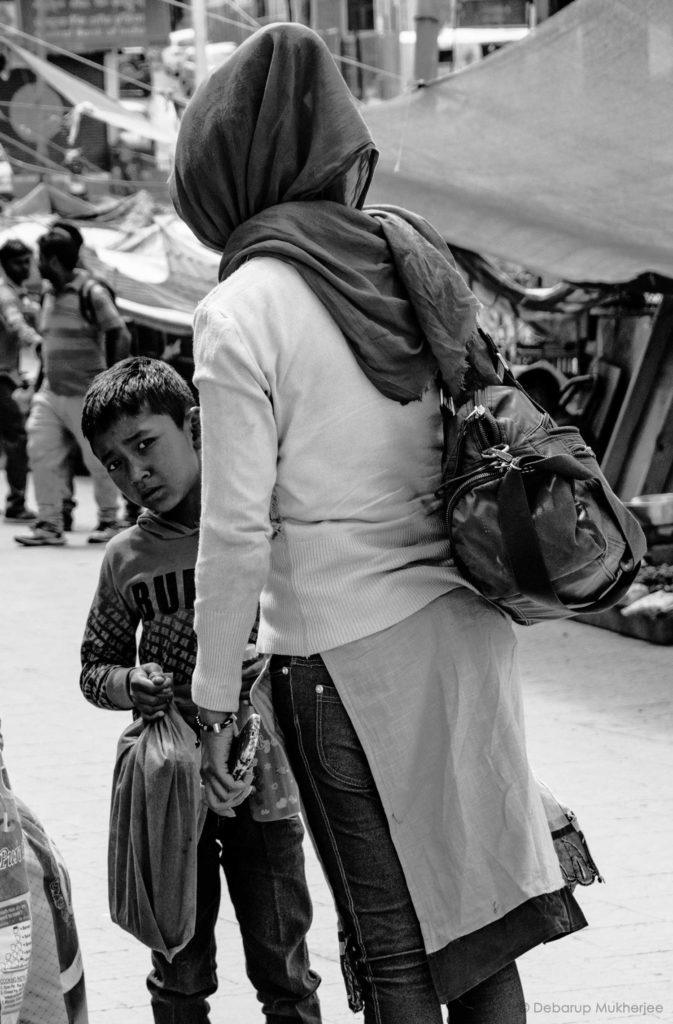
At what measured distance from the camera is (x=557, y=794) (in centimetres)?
487

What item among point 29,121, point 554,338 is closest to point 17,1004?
point 554,338

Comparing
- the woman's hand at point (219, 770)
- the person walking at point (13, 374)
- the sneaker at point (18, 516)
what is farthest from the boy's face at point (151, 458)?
the sneaker at point (18, 516)

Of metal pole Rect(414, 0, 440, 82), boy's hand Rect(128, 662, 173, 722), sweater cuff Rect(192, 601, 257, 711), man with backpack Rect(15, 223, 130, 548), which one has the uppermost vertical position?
sweater cuff Rect(192, 601, 257, 711)

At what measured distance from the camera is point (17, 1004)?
2326mm

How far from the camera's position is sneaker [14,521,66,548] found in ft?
33.8

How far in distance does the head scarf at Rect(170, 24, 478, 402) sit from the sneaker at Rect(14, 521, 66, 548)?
815 centimetres

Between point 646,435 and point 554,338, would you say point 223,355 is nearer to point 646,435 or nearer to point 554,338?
point 646,435

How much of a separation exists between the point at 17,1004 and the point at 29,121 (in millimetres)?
27874

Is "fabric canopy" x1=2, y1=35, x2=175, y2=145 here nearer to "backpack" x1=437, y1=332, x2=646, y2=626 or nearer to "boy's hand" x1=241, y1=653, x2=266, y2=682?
"boy's hand" x1=241, y1=653, x2=266, y2=682

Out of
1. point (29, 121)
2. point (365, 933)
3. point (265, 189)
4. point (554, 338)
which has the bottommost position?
point (29, 121)

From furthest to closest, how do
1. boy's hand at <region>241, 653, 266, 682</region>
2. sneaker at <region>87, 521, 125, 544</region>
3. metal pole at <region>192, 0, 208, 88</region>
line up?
1. metal pole at <region>192, 0, 208, 88</region>
2. sneaker at <region>87, 521, 125, 544</region>
3. boy's hand at <region>241, 653, 266, 682</region>

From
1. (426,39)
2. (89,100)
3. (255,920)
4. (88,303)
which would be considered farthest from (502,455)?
(89,100)

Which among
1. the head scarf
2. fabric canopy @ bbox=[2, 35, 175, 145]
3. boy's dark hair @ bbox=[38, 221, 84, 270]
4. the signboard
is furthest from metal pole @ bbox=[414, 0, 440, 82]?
the signboard

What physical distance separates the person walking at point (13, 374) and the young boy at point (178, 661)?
8.02m
